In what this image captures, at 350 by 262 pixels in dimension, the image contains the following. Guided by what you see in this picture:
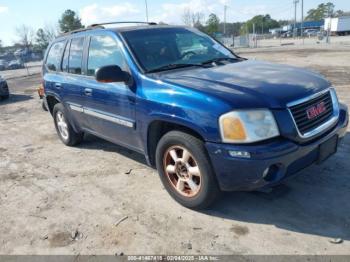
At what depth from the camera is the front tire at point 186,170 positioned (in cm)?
338

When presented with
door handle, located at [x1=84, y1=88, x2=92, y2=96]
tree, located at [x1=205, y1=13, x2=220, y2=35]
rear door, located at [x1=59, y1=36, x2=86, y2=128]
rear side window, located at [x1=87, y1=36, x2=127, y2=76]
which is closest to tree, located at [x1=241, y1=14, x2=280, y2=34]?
tree, located at [x1=205, y1=13, x2=220, y2=35]

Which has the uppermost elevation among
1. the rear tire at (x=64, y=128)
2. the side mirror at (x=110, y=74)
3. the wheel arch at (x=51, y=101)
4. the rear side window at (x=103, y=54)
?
the rear side window at (x=103, y=54)

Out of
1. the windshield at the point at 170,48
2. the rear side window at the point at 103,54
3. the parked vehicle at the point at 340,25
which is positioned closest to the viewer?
the windshield at the point at 170,48

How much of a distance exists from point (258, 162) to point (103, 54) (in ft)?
8.54

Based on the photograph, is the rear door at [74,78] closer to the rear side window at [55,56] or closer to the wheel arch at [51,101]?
the rear side window at [55,56]

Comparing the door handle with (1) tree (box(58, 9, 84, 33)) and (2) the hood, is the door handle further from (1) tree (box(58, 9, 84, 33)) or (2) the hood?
(1) tree (box(58, 9, 84, 33))

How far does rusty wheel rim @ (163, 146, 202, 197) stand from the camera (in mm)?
3580

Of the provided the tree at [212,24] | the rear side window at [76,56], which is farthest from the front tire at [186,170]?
the tree at [212,24]

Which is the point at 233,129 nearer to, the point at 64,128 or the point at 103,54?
the point at 103,54

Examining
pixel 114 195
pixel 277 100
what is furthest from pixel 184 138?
pixel 114 195

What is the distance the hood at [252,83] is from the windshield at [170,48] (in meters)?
0.31

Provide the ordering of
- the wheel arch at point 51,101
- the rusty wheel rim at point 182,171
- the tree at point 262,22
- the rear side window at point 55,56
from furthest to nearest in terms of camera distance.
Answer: the tree at point 262,22 → the wheel arch at point 51,101 → the rear side window at point 55,56 → the rusty wheel rim at point 182,171

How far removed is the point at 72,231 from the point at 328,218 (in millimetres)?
2523

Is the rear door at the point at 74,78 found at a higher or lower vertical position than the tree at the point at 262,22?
lower
